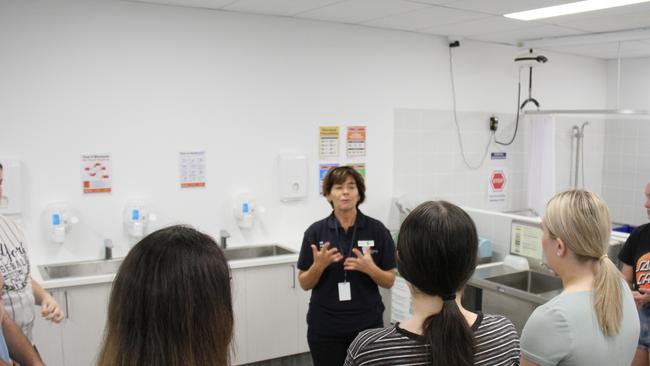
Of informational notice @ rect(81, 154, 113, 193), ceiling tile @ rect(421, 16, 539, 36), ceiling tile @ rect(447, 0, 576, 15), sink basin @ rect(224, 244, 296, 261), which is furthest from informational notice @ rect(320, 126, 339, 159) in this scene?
informational notice @ rect(81, 154, 113, 193)

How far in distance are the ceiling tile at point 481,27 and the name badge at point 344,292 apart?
7.73 feet

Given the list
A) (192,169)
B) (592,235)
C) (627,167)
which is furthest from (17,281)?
(627,167)

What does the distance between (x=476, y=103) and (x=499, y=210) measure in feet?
3.47

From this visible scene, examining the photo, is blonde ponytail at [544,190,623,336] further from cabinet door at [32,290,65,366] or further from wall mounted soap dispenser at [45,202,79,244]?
wall mounted soap dispenser at [45,202,79,244]

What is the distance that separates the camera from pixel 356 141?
4.32m

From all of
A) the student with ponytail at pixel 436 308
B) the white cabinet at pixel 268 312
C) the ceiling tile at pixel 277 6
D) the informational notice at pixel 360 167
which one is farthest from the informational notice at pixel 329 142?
the student with ponytail at pixel 436 308

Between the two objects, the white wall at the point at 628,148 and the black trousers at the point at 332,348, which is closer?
the black trousers at the point at 332,348

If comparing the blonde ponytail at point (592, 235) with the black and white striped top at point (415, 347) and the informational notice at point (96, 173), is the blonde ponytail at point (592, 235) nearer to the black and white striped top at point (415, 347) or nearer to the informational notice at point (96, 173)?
the black and white striped top at point (415, 347)

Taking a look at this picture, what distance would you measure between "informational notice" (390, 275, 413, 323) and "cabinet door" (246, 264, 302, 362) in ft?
2.74

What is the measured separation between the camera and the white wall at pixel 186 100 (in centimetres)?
320

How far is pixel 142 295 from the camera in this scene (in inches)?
37.8

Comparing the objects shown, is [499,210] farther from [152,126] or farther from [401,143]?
[152,126]

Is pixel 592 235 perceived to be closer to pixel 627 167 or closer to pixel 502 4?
pixel 502 4

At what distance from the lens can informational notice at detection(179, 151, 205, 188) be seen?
363cm
